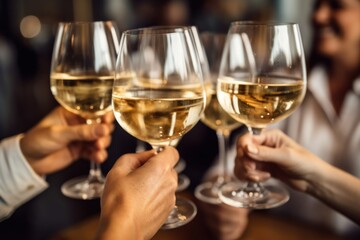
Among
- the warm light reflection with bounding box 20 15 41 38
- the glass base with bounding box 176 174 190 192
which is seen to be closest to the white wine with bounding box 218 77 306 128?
the glass base with bounding box 176 174 190 192

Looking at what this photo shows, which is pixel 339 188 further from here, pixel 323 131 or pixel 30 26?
pixel 30 26

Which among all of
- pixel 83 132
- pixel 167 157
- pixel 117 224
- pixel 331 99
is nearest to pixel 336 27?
pixel 331 99

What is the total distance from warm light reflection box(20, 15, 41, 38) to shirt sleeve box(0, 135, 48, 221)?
17.4 feet

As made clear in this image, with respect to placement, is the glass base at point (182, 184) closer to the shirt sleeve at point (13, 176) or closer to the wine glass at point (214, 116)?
the wine glass at point (214, 116)

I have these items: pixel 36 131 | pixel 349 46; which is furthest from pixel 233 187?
pixel 349 46

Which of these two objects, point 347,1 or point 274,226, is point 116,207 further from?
point 347,1

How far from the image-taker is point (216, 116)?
3.59 feet

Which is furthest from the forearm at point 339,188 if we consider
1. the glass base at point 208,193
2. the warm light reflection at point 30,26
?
the warm light reflection at point 30,26

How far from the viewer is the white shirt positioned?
1637mm

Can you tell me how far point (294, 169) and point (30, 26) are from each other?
5838 millimetres

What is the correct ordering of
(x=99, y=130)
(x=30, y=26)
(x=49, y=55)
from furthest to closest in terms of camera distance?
(x=30, y=26) → (x=49, y=55) → (x=99, y=130)

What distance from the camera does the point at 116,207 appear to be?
27.4 inches

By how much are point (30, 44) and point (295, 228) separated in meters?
5.38

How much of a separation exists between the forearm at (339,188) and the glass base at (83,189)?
1.53ft
